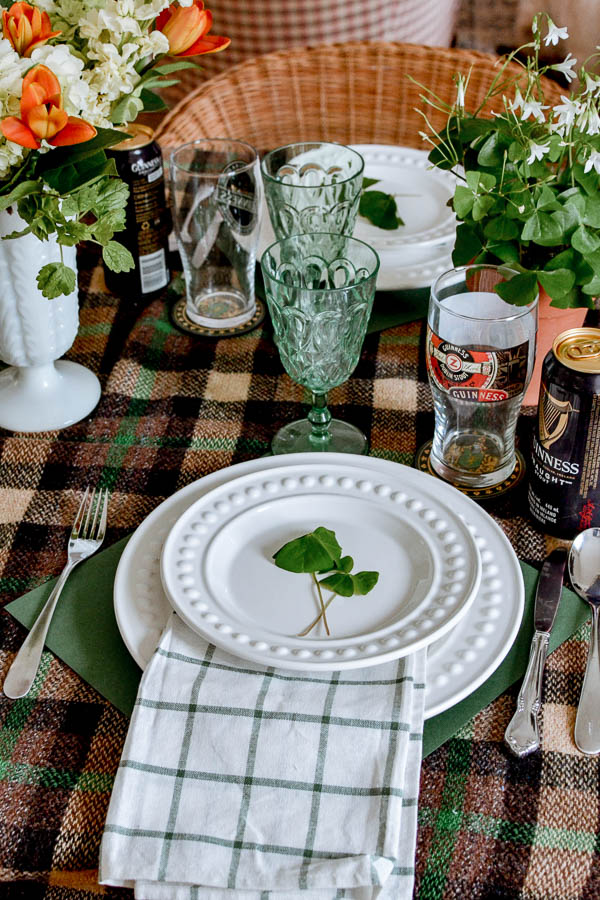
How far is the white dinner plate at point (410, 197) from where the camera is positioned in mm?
1140

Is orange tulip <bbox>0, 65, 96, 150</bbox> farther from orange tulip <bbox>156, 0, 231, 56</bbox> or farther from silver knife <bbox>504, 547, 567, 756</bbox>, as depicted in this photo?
silver knife <bbox>504, 547, 567, 756</bbox>

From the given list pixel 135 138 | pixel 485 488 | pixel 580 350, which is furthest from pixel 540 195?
pixel 135 138

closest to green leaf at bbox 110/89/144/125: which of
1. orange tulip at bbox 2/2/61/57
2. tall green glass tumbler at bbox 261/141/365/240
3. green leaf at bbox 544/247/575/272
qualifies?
orange tulip at bbox 2/2/61/57

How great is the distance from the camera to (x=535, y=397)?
956mm

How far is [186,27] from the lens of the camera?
835mm

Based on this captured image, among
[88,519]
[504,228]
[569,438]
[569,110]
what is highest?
[569,110]

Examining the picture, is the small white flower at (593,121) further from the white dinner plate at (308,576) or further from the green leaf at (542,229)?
the white dinner plate at (308,576)

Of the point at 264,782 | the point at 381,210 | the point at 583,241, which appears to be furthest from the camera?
the point at 381,210

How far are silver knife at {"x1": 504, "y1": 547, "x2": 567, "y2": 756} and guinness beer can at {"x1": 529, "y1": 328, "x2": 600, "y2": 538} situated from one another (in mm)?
37

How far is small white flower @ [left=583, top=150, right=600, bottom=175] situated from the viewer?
774 millimetres

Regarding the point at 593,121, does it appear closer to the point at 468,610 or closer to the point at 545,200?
the point at 545,200

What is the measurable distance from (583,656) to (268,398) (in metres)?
0.45

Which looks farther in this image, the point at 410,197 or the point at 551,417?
the point at 410,197

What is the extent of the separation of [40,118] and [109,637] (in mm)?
421
